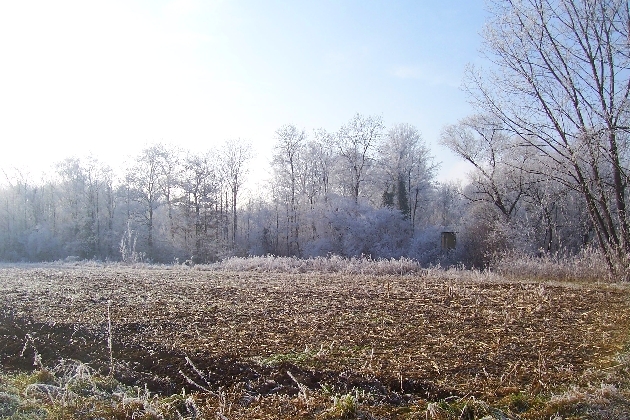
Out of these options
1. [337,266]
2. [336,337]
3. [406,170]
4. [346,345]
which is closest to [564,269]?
[337,266]

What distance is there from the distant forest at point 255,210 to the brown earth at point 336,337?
3041 centimetres

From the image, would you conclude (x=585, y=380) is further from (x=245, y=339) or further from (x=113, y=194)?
(x=113, y=194)

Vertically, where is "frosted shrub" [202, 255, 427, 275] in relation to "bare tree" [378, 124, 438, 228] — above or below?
below

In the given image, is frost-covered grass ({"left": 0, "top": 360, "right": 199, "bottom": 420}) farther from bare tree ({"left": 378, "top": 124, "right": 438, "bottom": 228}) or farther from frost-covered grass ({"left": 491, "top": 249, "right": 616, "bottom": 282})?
bare tree ({"left": 378, "top": 124, "right": 438, "bottom": 228})

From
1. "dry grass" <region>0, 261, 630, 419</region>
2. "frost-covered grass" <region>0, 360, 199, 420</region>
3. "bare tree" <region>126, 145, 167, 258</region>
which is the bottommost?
"frost-covered grass" <region>0, 360, 199, 420</region>

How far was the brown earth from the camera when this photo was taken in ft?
14.1

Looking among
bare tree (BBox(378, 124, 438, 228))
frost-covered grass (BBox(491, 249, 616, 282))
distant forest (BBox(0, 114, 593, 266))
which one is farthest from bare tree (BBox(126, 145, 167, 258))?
frost-covered grass (BBox(491, 249, 616, 282))

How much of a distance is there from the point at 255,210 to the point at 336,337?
49839mm

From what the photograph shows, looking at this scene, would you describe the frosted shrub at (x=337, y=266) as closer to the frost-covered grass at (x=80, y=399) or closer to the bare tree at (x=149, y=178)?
the frost-covered grass at (x=80, y=399)

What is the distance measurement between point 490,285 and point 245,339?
6309mm

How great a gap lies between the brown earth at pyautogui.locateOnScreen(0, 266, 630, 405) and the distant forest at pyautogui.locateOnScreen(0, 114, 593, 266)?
30411 millimetres

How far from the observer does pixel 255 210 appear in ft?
181

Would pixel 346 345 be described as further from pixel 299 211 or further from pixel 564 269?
pixel 299 211

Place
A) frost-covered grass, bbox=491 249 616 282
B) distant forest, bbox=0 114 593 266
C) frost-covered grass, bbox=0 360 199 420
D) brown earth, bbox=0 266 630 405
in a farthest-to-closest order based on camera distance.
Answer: distant forest, bbox=0 114 593 266 → frost-covered grass, bbox=491 249 616 282 → brown earth, bbox=0 266 630 405 → frost-covered grass, bbox=0 360 199 420
